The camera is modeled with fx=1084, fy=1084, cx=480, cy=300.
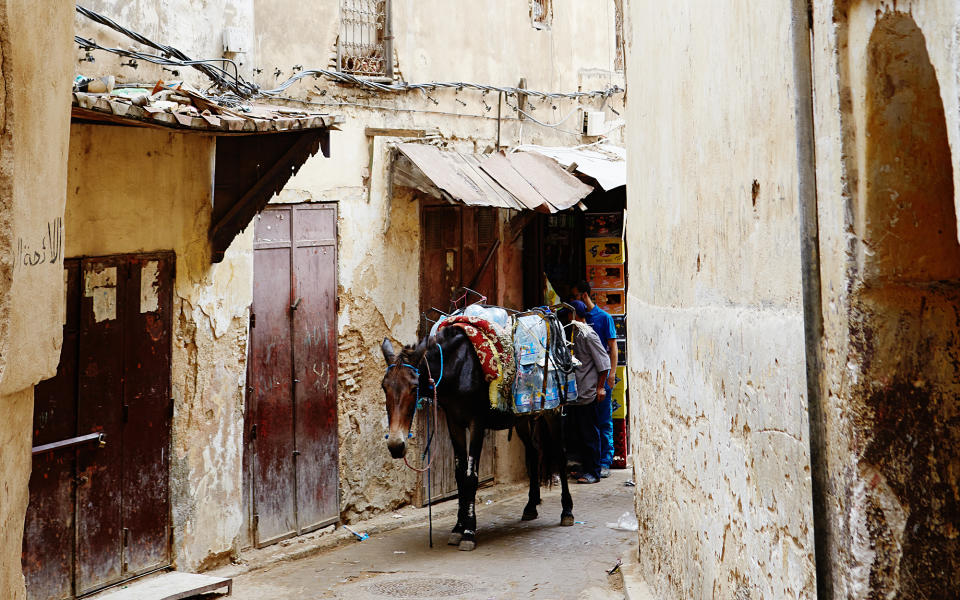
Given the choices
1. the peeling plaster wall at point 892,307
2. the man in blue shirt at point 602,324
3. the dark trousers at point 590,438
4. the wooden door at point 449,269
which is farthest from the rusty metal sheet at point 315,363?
the peeling plaster wall at point 892,307

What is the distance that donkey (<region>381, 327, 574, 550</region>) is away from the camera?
27.0 feet

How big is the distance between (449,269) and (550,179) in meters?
1.42

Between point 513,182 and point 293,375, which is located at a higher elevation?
point 513,182

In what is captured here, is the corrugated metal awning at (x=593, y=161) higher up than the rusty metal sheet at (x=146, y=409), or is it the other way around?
the corrugated metal awning at (x=593, y=161)

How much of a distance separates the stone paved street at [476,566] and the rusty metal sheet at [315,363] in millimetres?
479

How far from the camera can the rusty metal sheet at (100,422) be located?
22.2 feet

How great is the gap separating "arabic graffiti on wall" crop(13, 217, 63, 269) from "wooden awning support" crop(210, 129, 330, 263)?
13.7 ft

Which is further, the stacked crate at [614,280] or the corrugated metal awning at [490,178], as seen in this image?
the stacked crate at [614,280]

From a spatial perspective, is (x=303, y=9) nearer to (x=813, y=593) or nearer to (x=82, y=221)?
(x=82, y=221)

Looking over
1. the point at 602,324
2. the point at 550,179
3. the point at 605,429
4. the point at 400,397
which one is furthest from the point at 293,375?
the point at 605,429

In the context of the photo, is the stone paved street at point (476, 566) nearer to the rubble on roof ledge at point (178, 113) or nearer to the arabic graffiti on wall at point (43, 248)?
the rubble on roof ledge at point (178, 113)

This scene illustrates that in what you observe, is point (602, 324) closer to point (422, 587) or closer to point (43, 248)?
point (422, 587)

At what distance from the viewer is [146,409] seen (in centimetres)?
728

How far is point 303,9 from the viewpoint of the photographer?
888 centimetres
